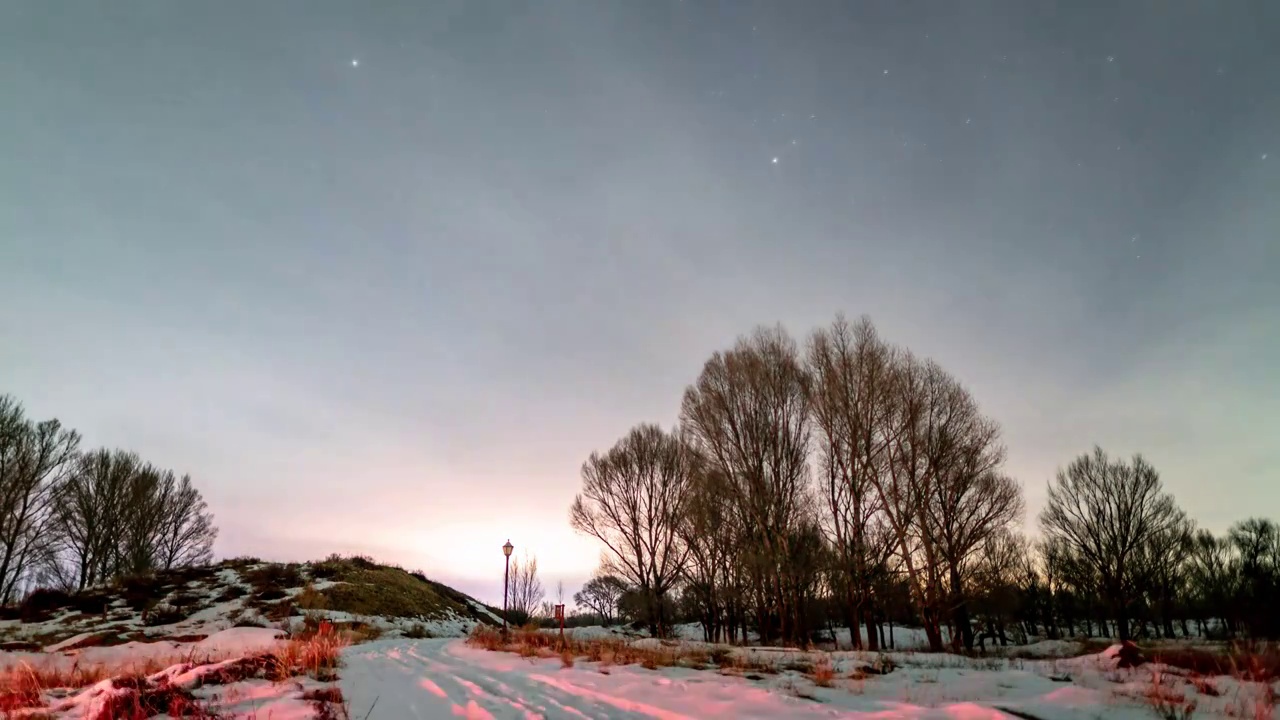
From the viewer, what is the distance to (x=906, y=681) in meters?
8.73

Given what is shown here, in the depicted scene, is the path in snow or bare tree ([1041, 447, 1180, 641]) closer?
the path in snow

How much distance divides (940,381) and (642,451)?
16.9 m

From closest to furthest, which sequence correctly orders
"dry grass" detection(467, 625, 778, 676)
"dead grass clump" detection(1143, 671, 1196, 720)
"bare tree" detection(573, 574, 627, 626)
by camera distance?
"dead grass clump" detection(1143, 671, 1196, 720) < "dry grass" detection(467, 625, 778, 676) < "bare tree" detection(573, 574, 627, 626)

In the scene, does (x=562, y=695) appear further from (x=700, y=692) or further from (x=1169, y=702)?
(x=1169, y=702)

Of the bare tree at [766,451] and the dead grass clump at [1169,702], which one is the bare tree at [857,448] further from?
the dead grass clump at [1169,702]

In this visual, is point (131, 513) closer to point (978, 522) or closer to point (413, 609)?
point (413, 609)

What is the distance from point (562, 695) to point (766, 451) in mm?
17326

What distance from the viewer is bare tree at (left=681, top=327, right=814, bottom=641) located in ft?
75.2

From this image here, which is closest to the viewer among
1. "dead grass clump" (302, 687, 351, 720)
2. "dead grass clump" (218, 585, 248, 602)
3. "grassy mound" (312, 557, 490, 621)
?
"dead grass clump" (302, 687, 351, 720)

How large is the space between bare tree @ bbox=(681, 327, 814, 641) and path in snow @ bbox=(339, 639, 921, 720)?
13.9 meters

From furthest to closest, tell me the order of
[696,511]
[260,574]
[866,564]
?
1. [260,574]
2. [696,511]
3. [866,564]

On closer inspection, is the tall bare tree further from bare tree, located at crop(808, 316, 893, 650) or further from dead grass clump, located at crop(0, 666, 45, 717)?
dead grass clump, located at crop(0, 666, 45, 717)

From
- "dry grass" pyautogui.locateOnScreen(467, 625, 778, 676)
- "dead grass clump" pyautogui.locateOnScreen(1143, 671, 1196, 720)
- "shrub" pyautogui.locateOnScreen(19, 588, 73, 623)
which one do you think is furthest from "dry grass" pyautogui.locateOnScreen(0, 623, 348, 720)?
"shrub" pyautogui.locateOnScreen(19, 588, 73, 623)

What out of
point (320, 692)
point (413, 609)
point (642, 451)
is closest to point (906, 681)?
point (320, 692)
